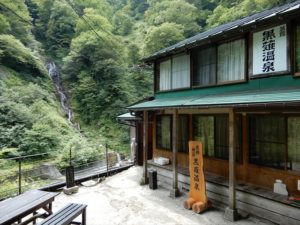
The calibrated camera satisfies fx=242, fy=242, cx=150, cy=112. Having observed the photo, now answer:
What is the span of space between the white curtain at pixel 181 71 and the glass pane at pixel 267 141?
3017mm

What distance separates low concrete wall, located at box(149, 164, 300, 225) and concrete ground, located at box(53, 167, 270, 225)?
253 millimetres

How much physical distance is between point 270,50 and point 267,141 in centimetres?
228

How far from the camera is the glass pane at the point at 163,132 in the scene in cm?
964

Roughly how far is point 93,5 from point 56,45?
1172cm

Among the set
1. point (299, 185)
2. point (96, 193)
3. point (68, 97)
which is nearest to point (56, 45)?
point (68, 97)

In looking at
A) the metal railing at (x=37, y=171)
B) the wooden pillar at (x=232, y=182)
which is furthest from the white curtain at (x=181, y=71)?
the metal railing at (x=37, y=171)

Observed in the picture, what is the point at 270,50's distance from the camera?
19.8 ft

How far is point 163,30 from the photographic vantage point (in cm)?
2320

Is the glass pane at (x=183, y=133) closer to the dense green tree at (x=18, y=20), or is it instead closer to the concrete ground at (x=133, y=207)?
the concrete ground at (x=133, y=207)

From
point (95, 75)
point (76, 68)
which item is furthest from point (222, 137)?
point (76, 68)

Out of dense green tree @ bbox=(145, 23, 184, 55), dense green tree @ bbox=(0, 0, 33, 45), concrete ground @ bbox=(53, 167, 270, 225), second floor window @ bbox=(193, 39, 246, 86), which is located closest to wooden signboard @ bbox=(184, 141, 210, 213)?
concrete ground @ bbox=(53, 167, 270, 225)

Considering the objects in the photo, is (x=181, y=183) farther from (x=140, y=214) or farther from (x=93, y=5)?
(x=93, y=5)

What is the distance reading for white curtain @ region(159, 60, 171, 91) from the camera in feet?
31.6

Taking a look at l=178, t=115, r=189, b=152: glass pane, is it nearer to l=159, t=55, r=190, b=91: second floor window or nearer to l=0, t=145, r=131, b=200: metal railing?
l=159, t=55, r=190, b=91: second floor window
